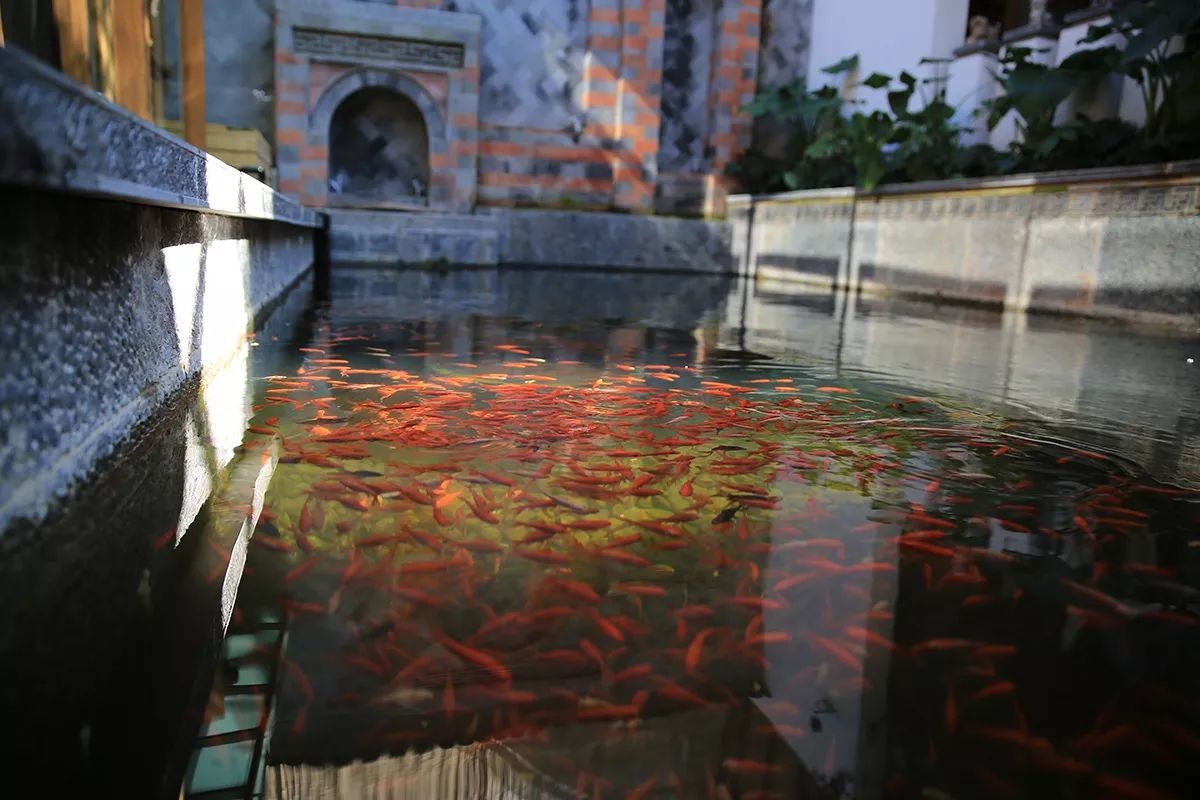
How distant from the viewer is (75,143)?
1.23m

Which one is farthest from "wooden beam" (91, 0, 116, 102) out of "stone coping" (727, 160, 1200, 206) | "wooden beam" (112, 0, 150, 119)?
"stone coping" (727, 160, 1200, 206)

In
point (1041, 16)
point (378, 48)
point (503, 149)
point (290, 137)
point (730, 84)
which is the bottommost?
point (290, 137)

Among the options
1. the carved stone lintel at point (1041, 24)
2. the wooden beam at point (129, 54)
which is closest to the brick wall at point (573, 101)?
the carved stone lintel at point (1041, 24)

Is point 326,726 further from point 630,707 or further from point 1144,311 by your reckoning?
point 1144,311

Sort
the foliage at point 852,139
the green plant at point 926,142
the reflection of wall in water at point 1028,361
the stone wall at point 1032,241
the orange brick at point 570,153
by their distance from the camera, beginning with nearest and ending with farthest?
the reflection of wall in water at point 1028,361 → the stone wall at point 1032,241 → the green plant at point 926,142 → the foliage at point 852,139 → the orange brick at point 570,153

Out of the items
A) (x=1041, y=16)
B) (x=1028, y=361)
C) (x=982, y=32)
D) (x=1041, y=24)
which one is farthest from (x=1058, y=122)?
(x=1028, y=361)

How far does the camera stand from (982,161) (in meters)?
9.59

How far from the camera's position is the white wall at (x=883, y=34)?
12914 millimetres

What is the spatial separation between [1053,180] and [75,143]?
7.49 m

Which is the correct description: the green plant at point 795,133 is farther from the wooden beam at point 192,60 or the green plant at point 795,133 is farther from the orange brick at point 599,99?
the wooden beam at point 192,60

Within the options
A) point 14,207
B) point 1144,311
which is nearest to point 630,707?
point 14,207

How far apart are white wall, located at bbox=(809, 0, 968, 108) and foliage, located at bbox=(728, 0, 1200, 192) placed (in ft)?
3.22

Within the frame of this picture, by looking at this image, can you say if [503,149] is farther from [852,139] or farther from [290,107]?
[852,139]

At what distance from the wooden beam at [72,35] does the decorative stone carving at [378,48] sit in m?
10.2
